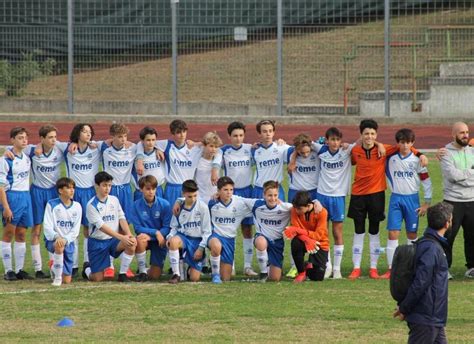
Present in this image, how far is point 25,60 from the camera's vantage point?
31.7 m

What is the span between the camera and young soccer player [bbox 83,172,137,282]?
1412cm

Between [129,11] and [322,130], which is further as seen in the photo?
[129,11]

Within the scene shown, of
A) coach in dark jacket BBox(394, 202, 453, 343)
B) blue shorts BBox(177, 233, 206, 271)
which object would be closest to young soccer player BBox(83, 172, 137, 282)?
blue shorts BBox(177, 233, 206, 271)

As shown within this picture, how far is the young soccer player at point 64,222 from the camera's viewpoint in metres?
14.0

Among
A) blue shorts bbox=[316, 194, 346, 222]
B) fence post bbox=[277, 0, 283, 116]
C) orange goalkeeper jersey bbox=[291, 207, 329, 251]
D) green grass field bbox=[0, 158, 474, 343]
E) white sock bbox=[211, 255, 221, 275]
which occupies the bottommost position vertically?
green grass field bbox=[0, 158, 474, 343]

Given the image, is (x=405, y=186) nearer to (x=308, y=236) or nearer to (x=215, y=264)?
(x=308, y=236)

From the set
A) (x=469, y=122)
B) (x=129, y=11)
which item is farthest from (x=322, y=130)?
(x=129, y=11)

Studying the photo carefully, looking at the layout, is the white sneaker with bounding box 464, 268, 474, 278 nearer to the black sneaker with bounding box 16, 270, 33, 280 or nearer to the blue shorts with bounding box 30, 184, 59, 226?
the blue shorts with bounding box 30, 184, 59, 226

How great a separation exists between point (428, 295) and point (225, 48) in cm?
2268

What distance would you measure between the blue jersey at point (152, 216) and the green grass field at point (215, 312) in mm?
669

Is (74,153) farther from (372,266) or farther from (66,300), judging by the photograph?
(372,266)

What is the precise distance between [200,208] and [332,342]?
3.80 meters

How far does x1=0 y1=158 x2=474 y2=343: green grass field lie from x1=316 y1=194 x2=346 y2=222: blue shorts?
91 centimetres

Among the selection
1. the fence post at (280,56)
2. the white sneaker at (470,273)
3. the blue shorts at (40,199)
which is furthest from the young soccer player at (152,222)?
the fence post at (280,56)
